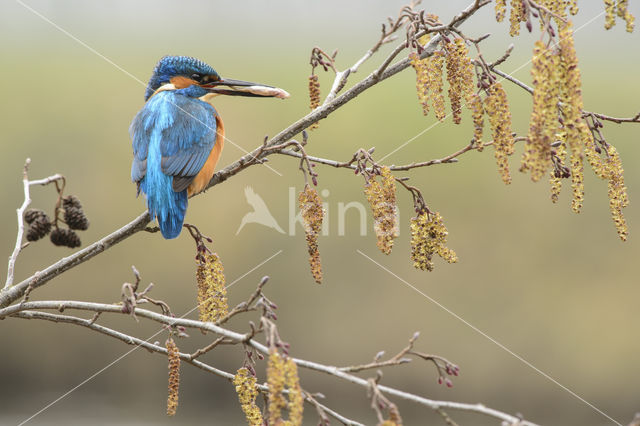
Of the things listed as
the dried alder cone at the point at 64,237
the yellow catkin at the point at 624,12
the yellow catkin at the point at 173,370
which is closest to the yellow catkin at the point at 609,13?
the yellow catkin at the point at 624,12

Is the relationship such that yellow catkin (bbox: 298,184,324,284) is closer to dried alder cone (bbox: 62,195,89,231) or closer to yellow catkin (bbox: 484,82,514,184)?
yellow catkin (bbox: 484,82,514,184)

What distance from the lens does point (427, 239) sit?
5.56 feet

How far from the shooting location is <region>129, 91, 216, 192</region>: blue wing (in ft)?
8.68

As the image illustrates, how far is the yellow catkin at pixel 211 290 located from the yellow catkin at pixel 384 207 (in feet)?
1.33

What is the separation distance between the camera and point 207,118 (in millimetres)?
2922

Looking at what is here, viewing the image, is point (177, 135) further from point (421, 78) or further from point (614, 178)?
point (614, 178)

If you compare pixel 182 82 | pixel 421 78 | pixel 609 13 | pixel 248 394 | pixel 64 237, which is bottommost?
pixel 248 394

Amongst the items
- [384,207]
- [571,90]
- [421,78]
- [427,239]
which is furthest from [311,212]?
[571,90]

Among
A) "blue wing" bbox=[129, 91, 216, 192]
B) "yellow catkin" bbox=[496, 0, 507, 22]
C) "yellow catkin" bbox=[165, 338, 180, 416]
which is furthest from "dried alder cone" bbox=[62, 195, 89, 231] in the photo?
"yellow catkin" bbox=[496, 0, 507, 22]

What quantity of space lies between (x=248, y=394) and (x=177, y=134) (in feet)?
4.87

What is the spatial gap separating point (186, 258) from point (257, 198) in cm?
76

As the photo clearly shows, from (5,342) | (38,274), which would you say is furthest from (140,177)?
(5,342)

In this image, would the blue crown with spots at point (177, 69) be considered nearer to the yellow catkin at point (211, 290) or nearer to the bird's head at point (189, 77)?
the bird's head at point (189, 77)

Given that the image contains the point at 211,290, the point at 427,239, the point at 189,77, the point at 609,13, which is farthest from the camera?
the point at 189,77
